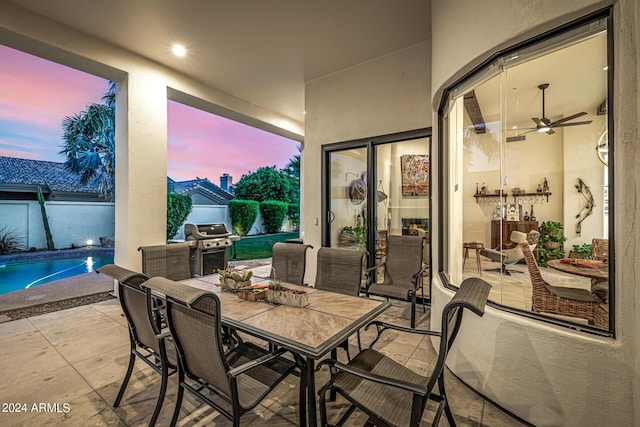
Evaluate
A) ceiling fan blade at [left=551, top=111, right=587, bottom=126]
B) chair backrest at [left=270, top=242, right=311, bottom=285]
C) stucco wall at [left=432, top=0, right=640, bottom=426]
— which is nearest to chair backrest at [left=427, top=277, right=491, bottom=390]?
stucco wall at [left=432, top=0, right=640, bottom=426]

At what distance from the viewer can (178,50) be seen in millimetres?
3982

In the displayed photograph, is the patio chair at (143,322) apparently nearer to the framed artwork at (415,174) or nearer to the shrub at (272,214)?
the framed artwork at (415,174)

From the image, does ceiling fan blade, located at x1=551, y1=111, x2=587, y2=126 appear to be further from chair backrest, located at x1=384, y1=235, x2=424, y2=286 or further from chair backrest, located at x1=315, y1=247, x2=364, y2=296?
chair backrest, located at x1=315, y1=247, x2=364, y2=296

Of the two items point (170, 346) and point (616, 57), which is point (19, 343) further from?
point (616, 57)

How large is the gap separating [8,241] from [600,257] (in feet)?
39.8

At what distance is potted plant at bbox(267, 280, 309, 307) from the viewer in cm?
188

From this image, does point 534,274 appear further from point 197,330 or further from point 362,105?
point 362,105

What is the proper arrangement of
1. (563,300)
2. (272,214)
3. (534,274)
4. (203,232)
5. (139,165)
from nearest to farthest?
1. (563,300)
2. (534,274)
3. (139,165)
4. (203,232)
5. (272,214)

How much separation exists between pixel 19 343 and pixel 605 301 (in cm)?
483

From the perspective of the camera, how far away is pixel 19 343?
281 cm

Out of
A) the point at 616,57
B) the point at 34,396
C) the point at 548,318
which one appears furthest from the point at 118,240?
the point at 616,57

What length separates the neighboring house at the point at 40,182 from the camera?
30.1ft

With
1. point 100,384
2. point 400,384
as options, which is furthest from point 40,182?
point 400,384

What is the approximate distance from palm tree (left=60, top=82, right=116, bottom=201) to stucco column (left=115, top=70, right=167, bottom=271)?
929 cm
